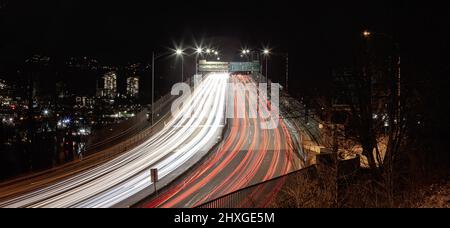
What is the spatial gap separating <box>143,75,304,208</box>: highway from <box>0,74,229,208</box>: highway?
1543 mm

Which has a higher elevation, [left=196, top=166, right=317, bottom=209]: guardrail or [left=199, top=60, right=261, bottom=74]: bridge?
[left=199, top=60, right=261, bottom=74]: bridge

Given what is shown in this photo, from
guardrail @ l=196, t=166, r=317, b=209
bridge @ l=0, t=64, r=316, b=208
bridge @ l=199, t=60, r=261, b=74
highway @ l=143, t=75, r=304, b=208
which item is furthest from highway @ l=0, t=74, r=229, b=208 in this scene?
bridge @ l=199, t=60, r=261, b=74

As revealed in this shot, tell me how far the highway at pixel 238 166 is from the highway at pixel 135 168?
5.06 feet

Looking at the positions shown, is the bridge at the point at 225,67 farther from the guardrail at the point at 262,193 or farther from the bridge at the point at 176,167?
the guardrail at the point at 262,193

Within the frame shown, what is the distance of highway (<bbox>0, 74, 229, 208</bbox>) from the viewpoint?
18.4m

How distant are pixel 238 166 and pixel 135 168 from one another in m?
6.26

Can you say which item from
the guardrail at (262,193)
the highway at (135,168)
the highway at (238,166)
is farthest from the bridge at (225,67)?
the guardrail at (262,193)

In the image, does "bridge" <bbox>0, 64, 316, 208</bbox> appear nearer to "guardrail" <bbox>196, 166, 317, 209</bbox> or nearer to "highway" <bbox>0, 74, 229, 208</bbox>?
"highway" <bbox>0, 74, 229, 208</bbox>

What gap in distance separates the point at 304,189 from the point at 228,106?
4114 cm

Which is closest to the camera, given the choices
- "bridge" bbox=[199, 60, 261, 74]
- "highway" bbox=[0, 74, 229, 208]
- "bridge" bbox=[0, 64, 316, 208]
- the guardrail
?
the guardrail

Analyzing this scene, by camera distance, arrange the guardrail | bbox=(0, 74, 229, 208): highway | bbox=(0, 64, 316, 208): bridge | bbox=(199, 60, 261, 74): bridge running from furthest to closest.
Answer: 1. bbox=(199, 60, 261, 74): bridge
2. bbox=(0, 64, 316, 208): bridge
3. bbox=(0, 74, 229, 208): highway
4. the guardrail

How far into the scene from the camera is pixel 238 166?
26406mm

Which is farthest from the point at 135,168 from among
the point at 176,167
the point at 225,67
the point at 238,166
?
the point at 225,67

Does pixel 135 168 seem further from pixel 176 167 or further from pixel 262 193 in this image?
pixel 262 193
